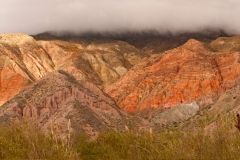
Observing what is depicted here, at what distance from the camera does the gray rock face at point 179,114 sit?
282ft

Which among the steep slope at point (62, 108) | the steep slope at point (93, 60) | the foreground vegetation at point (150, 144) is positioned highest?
the foreground vegetation at point (150, 144)

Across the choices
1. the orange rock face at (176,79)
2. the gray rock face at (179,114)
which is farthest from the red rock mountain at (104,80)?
the gray rock face at (179,114)

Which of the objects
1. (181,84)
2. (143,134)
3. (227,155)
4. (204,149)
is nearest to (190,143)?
(204,149)

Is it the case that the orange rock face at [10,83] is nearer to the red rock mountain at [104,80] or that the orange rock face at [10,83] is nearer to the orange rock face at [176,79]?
the red rock mountain at [104,80]

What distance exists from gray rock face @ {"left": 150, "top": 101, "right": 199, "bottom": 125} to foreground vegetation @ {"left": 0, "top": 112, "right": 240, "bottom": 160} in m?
54.7

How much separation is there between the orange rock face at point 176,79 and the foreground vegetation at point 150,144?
255ft

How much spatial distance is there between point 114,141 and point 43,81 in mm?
47595

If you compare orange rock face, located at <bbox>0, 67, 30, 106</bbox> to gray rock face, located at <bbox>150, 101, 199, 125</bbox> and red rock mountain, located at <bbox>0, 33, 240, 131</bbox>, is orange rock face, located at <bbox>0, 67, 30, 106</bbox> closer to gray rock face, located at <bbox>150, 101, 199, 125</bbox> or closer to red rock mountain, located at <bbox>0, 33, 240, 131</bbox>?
red rock mountain, located at <bbox>0, 33, 240, 131</bbox>

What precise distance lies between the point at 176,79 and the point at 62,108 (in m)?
55.2

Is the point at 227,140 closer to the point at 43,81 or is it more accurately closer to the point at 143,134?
the point at 143,134

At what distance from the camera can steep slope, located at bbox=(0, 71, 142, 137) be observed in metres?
58.7

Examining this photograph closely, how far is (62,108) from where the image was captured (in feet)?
213

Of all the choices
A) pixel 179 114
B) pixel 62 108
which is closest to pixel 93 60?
pixel 179 114

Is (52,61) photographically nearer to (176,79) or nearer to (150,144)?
(176,79)
